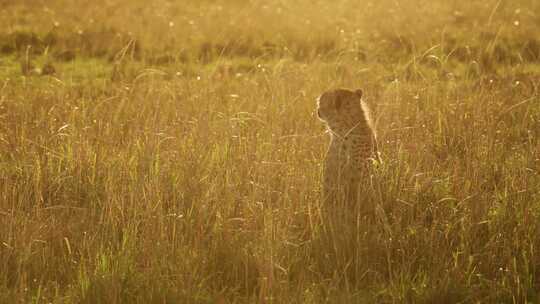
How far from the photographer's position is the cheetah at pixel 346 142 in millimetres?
4762

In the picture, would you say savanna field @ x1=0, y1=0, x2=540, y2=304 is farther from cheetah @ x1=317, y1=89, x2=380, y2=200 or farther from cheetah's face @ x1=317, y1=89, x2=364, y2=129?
cheetah's face @ x1=317, y1=89, x2=364, y2=129

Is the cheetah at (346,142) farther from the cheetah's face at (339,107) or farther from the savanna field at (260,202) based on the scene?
the savanna field at (260,202)

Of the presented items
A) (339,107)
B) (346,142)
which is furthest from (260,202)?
(339,107)

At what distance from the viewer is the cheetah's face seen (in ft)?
16.0

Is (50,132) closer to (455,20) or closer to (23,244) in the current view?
(23,244)

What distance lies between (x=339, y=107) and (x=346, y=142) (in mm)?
239

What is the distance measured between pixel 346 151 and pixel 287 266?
87 centimetres

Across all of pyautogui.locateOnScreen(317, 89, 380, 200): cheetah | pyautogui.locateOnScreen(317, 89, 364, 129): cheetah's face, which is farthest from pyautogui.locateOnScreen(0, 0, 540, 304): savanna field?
pyautogui.locateOnScreen(317, 89, 364, 129): cheetah's face

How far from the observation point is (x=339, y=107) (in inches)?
193

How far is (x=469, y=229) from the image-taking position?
4.56m

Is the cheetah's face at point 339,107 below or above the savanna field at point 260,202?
above

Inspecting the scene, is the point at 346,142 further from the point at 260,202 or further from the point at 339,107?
the point at 260,202

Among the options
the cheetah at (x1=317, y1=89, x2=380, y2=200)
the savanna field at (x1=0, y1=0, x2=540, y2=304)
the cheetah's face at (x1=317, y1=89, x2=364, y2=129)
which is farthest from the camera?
the cheetah's face at (x1=317, y1=89, x2=364, y2=129)

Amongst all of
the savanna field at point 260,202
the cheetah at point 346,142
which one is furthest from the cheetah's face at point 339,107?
the savanna field at point 260,202
